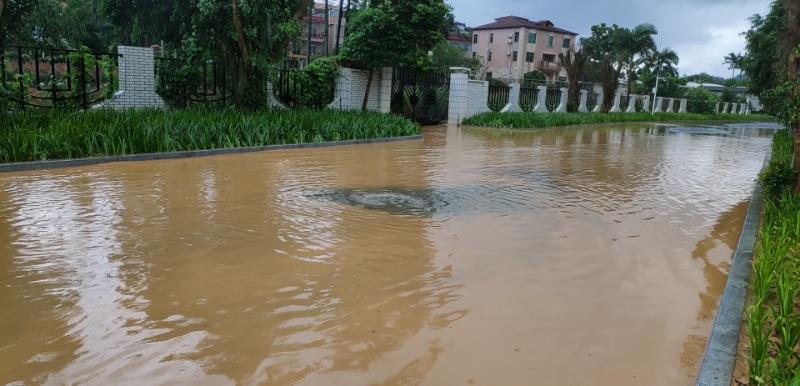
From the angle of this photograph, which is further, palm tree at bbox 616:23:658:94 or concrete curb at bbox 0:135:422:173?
palm tree at bbox 616:23:658:94

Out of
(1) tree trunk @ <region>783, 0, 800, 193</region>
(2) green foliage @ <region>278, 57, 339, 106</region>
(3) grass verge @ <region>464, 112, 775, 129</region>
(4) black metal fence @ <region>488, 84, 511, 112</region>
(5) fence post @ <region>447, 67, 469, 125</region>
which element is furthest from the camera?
(4) black metal fence @ <region>488, 84, 511, 112</region>

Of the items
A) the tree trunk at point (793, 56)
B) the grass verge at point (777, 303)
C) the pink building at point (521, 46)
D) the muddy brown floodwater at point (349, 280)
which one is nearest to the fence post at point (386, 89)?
the muddy brown floodwater at point (349, 280)

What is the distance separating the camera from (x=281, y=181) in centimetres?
919

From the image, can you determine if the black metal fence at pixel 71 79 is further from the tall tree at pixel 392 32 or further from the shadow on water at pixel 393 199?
the shadow on water at pixel 393 199

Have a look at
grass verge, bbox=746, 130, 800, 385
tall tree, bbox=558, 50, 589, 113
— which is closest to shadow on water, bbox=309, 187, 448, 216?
grass verge, bbox=746, 130, 800, 385

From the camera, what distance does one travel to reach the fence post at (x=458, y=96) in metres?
25.8

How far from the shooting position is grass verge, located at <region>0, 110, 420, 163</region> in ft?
32.5

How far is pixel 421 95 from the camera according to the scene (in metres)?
25.8

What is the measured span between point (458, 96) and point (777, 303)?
22.3m

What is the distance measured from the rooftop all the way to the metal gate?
51.9m

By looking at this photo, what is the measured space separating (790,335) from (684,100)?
53.8 meters

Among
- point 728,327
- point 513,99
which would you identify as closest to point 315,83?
point 513,99

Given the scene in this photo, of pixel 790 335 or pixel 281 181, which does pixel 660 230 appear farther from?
pixel 281 181

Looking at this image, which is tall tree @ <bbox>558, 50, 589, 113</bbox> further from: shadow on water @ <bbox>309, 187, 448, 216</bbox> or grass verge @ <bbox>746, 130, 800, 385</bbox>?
grass verge @ <bbox>746, 130, 800, 385</bbox>
